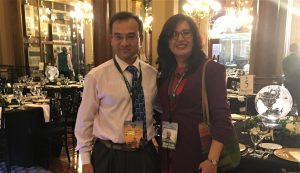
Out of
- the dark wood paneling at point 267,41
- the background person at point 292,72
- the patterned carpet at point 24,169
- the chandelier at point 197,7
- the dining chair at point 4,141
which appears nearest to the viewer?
the dining chair at point 4,141

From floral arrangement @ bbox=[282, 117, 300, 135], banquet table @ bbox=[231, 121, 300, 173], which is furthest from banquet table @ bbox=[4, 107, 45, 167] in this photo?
floral arrangement @ bbox=[282, 117, 300, 135]

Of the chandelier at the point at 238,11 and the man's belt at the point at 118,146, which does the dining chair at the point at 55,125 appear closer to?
the man's belt at the point at 118,146

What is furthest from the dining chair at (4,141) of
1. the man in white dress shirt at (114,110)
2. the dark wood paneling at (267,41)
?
the dark wood paneling at (267,41)

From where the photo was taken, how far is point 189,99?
1524 mm

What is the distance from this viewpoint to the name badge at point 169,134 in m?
1.58

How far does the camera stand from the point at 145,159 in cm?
169

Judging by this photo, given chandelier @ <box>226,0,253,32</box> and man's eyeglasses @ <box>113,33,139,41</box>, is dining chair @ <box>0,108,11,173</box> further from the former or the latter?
chandelier @ <box>226,0,253,32</box>

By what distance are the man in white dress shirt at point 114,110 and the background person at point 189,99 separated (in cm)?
16

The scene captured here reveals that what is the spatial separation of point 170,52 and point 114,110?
0.48 metres

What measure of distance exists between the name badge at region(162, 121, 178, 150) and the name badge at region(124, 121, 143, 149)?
141 millimetres

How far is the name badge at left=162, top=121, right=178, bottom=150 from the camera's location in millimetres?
1583

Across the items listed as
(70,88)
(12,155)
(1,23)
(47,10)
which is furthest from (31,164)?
(47,10)

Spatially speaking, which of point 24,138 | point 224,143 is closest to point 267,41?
point 224,143

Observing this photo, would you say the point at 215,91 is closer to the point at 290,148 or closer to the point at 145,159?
the point at 145,159
